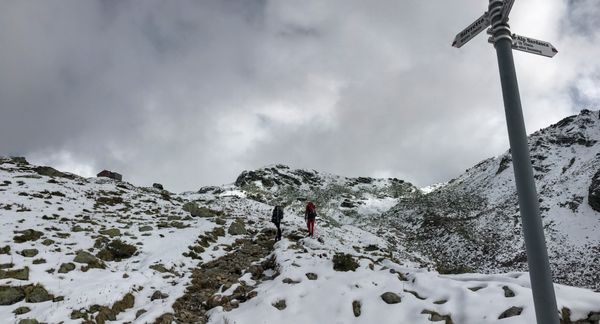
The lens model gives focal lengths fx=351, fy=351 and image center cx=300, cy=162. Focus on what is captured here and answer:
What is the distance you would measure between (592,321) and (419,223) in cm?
3952

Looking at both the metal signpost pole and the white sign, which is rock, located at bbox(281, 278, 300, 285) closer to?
the metal signpost pole

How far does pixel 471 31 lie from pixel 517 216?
37767mm

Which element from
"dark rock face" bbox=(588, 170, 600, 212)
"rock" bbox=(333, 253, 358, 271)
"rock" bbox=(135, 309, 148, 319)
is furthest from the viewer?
"dark rock face" bbox=(588, 170, 600, 212)

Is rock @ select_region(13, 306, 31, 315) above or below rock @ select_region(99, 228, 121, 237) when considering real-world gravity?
below

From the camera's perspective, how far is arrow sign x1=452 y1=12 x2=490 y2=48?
433 cm

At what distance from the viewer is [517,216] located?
117ft

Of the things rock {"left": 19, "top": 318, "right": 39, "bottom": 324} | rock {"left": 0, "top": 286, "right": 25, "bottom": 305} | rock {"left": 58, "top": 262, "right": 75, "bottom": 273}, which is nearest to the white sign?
rock {"left": 19, "top": 318, "right": 39, "bottom": 324}

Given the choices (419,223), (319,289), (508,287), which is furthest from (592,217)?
(319,289)

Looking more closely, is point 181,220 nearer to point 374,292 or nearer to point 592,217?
point 374,292

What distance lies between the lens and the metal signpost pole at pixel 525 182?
3393mm

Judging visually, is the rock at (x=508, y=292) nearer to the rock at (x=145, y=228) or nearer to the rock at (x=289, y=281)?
the rock at (x=289, y=281)

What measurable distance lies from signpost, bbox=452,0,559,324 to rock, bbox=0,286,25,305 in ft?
42.7

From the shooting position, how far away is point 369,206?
70.2m

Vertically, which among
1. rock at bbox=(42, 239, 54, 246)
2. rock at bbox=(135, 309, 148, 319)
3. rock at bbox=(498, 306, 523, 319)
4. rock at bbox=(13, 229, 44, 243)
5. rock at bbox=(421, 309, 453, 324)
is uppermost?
rock at bbox=(13, 229, 44, 243)
